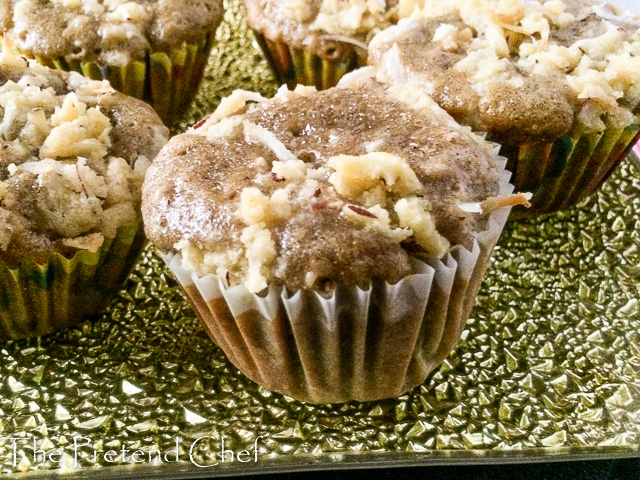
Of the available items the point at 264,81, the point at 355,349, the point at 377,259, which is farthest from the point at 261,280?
the point at 264,81

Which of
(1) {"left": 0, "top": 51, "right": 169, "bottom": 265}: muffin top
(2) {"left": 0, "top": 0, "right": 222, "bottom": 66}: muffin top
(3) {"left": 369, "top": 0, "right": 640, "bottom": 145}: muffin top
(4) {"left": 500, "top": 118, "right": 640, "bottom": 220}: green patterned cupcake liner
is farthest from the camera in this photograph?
(2) {"left": 0, "top": 0, "right": 222, "bottom": 66}: muffin top

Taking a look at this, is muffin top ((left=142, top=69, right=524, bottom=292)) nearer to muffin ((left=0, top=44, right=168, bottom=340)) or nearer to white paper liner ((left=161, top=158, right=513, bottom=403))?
white paper liner ((left=161, top=158, right=513, bottom=403))

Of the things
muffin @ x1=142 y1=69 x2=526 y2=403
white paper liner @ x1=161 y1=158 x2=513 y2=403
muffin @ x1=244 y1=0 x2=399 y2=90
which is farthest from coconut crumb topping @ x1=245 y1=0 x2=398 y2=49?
white paper liner @ x1=161 y1=158 x2=513 y2=403

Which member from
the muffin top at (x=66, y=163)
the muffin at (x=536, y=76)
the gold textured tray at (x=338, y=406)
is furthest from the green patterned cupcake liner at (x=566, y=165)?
the muffin top at (x=66, y=163)

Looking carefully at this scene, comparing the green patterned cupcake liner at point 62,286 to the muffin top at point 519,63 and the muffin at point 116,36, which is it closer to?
the muffin at point 116,36

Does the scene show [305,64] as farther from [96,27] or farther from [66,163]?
[66,163]
